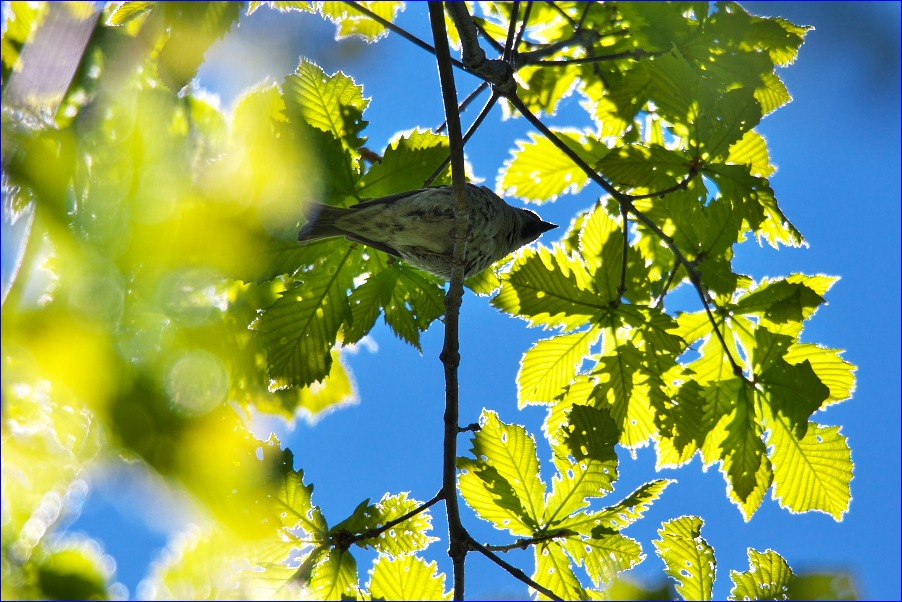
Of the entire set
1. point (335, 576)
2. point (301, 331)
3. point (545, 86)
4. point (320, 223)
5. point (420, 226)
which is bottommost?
point (335, 576)

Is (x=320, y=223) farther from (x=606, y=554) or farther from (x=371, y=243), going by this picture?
(x=606, y=554)

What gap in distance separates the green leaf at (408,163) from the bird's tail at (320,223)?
184 mm

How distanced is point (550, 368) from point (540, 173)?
108 centimetres

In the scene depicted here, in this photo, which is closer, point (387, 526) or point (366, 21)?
point (387, 526)

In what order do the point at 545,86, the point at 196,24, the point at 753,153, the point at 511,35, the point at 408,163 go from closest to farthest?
the point at 196,24 < the point at 511,35 < the point at 408,163 < the point at 753,153 < the point at 545,86

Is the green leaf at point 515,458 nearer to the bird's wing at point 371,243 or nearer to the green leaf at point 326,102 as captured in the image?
the bird's wing at point 371,243

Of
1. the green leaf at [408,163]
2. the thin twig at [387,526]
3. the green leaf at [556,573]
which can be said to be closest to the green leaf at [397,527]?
the thin twig at [387,526]

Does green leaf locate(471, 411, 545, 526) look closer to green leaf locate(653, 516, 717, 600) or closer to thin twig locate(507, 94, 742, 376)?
green leaf locate(653, 516, 717, 600)

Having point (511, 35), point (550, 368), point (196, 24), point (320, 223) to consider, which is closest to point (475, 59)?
point (511, 35)

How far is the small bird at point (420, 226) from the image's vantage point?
10.6 feet

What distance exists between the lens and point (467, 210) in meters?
3.32

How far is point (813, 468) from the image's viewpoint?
11.0 ft

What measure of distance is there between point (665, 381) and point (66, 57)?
8.59 ft

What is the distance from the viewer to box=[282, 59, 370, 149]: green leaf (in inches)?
124
